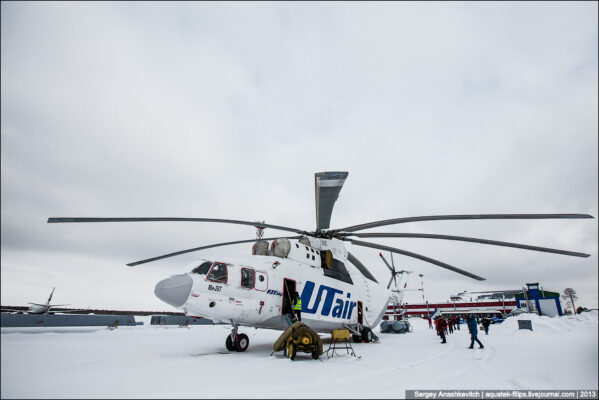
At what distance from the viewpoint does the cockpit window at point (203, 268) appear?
918cm

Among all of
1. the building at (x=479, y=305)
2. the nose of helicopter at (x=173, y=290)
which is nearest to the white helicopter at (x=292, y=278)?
the nose of helicopter at (x=173, y=290)

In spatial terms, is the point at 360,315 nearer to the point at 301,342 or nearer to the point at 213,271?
the point at 301,342

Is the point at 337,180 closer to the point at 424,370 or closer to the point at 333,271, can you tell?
the point at 424,370

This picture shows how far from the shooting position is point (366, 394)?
15.1 feet

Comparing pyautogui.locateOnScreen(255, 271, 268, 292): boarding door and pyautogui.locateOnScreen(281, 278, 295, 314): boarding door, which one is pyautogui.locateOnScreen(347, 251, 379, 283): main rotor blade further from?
pyautogui.locateOnScreen(255, 271, 268, 292): boarding door

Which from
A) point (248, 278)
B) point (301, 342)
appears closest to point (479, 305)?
point (301, 342)

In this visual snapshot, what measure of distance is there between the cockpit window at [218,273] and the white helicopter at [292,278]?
0.10 ft

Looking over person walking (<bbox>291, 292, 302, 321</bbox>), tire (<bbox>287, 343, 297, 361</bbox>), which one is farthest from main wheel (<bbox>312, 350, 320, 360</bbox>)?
person walking (<bbox>291, 292, 302, 321</bbox>)

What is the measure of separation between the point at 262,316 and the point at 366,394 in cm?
639

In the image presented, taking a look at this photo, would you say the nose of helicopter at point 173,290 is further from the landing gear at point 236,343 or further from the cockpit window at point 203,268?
the landing gear at point 236,343

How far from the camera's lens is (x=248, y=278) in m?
10.2

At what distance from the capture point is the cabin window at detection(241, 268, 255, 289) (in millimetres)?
9994

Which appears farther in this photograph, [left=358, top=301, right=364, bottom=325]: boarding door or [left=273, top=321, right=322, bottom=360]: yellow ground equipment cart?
[left=358, top=301, right=364, bottom=325]: boarding door

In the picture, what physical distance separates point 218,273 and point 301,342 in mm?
3403
